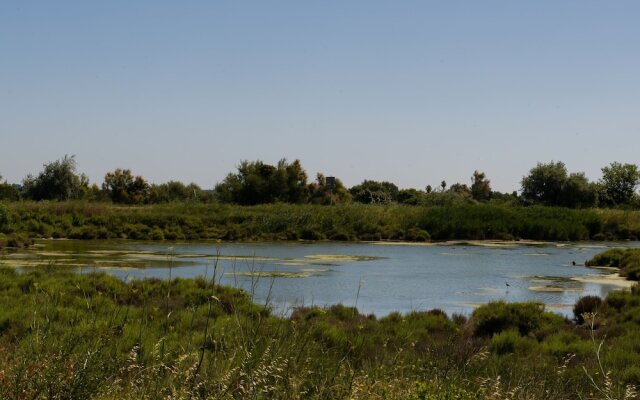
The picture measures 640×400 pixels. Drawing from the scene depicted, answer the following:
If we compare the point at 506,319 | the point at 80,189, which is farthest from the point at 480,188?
the point at 506,319

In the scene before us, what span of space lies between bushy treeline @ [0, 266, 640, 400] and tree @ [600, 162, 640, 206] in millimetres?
60768

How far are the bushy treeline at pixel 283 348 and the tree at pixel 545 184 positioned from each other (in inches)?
2117

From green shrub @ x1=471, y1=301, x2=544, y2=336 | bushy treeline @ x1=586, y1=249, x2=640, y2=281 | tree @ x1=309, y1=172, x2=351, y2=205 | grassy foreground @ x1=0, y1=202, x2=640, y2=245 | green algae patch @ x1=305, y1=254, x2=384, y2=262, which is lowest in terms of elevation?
green shrub @ x1=471, y1=301, x2=544, y2=336

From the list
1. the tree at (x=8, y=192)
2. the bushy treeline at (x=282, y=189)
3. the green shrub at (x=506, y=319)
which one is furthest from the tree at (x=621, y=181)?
the green shrub at (x=506, y=319)

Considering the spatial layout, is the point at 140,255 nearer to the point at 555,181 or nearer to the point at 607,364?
the point at 607,364

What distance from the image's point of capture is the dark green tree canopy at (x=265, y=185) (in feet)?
191

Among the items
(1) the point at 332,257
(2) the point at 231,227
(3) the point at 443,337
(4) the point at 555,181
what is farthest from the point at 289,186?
(3) the point at 443,337

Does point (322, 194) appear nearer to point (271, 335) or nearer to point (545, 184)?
point (545, 184)

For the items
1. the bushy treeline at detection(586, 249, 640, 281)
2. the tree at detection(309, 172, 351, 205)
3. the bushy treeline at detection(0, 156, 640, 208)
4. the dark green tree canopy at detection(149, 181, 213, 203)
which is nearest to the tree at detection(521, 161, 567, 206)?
the bushy treeline at detection(0, 156, 640, 208)

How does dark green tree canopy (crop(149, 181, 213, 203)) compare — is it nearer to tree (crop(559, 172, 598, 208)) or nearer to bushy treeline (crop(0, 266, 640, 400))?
tree (crop(559, 172, 598, 208))

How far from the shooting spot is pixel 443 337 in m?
12.6

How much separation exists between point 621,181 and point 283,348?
2896 inches

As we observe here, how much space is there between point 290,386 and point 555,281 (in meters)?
18.6

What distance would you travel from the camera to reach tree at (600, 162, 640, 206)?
73250 mm
